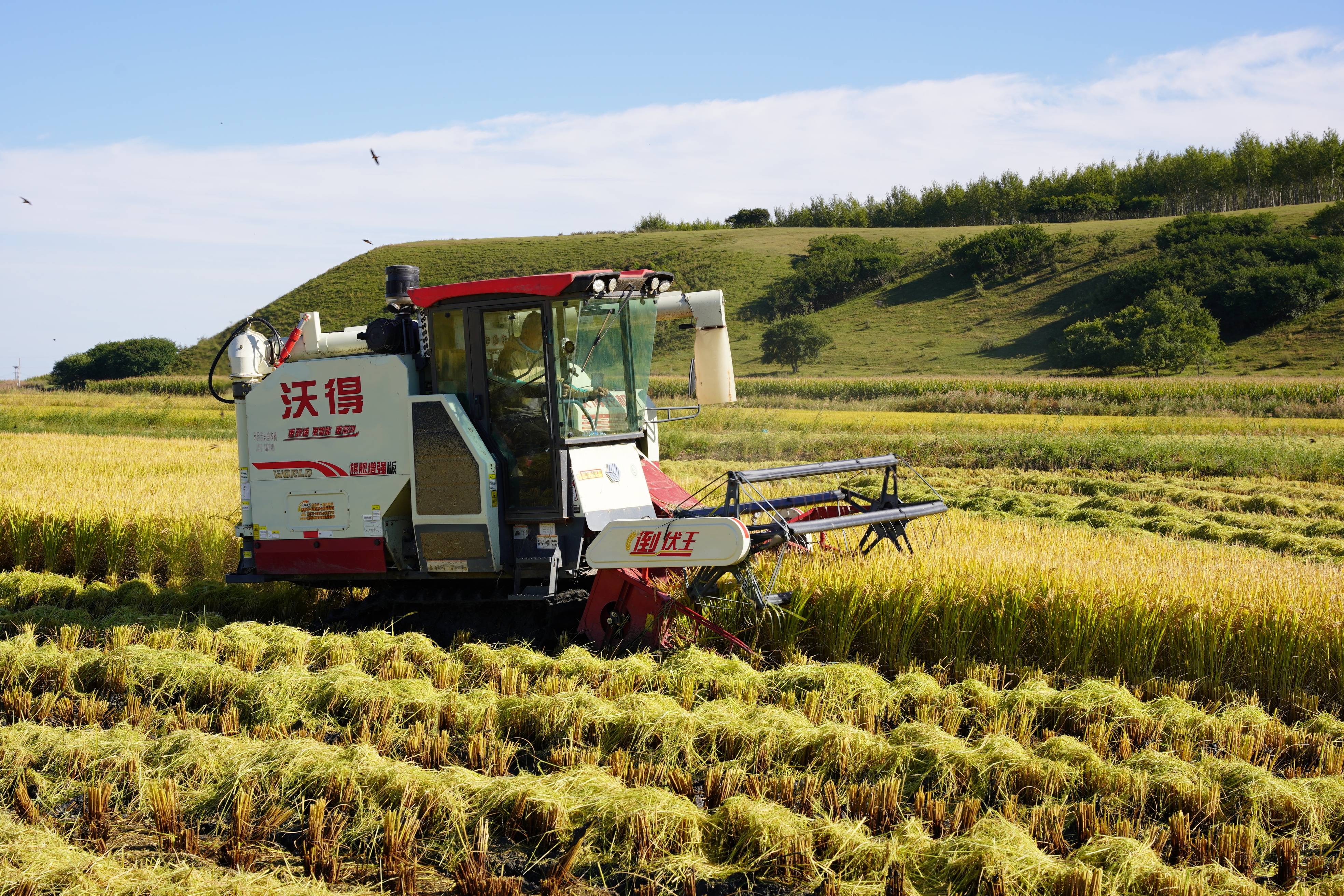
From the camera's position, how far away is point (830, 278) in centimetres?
6706

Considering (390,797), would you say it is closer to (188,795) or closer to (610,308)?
(188,795)

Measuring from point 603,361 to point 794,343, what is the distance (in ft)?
152

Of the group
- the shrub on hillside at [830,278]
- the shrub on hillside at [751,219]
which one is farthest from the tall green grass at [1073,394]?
the shrub on hillside at [751,219]

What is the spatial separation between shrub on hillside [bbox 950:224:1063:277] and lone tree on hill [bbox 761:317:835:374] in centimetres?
1736

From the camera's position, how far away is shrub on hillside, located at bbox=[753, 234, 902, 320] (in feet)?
211

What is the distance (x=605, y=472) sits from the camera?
7.07 meters

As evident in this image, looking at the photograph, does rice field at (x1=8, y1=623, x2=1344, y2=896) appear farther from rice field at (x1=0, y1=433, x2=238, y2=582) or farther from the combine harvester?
rice field at (x1=0, y1=433, x2=238, y2=582)

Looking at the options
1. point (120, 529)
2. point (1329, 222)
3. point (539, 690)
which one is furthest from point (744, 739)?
point (1329, 222)

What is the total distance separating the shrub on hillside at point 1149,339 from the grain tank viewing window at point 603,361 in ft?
133

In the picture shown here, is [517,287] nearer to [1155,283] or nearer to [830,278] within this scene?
[1155,283]

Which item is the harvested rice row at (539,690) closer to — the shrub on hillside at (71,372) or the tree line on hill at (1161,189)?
the shrub on hillside at (71,372)

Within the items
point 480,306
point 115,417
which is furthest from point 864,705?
point 115,417

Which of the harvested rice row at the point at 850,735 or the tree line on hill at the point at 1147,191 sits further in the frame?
the tree line on hill at the point at 1147,191

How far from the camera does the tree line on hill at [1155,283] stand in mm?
44094
